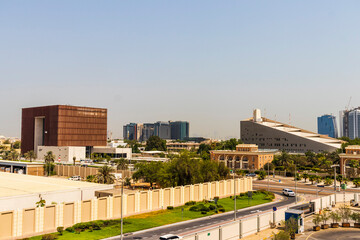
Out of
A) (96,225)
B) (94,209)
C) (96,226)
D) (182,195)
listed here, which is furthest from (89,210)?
(182,195)

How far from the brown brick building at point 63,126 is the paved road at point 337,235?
154 meters

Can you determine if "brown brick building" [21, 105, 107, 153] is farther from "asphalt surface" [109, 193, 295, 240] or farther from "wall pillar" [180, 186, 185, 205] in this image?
"asphalt surface" [109, 193, 295, 240]

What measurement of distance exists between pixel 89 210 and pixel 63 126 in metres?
137

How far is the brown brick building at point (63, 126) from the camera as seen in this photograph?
178 meters

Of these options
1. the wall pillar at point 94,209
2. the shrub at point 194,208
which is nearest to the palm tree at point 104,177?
the shrub at point 194,208

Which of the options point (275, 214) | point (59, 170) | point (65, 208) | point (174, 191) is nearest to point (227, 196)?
point (174, 191)

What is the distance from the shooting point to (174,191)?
65.4 metres

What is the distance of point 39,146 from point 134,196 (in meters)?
140

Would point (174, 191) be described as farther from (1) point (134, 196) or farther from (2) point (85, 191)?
(2) point (85, 191)

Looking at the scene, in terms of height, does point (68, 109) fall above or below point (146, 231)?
above

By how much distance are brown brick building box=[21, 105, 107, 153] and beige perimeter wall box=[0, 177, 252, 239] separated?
12462 centimetres

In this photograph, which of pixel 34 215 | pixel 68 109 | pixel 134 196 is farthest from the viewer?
pixel 68 109

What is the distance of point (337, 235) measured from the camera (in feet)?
148

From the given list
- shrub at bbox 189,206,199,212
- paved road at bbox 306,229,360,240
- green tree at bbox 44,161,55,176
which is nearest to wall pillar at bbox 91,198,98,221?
shrub at bbox 189,206,199,212
